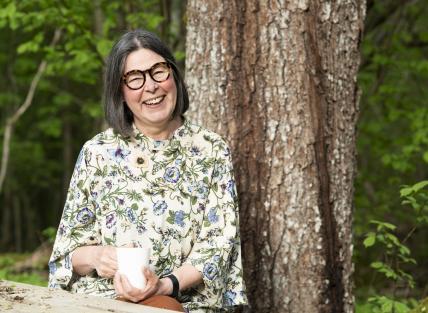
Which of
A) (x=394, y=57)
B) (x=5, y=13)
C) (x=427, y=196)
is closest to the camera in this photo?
(x=427, y=196)

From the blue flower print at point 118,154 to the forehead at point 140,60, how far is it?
1.13 feet

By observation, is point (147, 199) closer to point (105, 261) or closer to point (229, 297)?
point (105, 261)

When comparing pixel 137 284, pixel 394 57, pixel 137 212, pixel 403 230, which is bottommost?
pixel 403 230

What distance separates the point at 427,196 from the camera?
404cm

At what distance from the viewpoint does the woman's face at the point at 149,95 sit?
305 cm

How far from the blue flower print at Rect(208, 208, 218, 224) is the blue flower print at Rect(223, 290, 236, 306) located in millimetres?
327

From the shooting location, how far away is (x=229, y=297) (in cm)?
317

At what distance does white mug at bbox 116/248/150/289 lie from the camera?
101 inches

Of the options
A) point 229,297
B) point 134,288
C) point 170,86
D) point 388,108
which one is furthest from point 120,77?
point 388,108

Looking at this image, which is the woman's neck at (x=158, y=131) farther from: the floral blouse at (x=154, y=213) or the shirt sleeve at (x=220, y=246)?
the shirt sleeve at (x=220, y=246)

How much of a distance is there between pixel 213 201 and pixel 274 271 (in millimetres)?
640

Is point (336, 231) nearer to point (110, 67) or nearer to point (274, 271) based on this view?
point (274, 271)

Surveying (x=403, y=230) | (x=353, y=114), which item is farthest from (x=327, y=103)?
(x=403, y=230)

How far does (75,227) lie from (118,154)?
354mm
